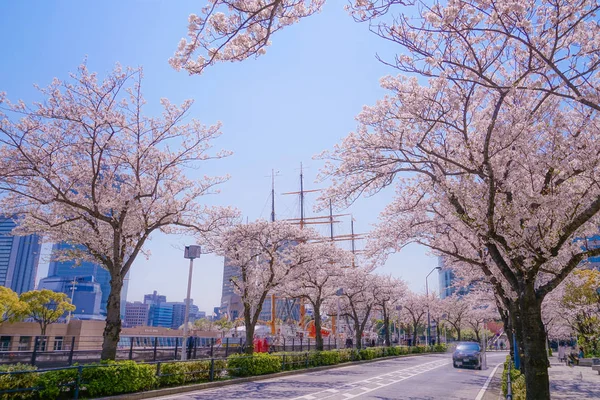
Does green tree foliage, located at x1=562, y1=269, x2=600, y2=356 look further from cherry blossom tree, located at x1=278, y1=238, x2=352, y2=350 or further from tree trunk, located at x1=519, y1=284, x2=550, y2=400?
tree trunk, located at x1=519, y1=284, x2=550, y2=400

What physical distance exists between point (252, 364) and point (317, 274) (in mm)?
12418

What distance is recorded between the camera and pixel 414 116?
34.3 ft

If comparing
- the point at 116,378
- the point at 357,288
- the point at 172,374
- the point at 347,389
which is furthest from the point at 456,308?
the point at 116,378

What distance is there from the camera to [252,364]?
64.5 feet

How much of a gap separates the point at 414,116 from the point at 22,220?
→ 14.6m

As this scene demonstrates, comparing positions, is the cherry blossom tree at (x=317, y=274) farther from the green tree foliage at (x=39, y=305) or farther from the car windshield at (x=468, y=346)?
the green tree foliage at (x=39, y=305)

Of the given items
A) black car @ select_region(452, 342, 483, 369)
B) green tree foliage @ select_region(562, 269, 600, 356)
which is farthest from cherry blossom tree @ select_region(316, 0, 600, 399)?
green tree foliage @ select_region(562, 269, 600, 356)

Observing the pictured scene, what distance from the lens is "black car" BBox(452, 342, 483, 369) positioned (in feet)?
95.1

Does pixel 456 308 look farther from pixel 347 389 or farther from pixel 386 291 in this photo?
pixel 347 389

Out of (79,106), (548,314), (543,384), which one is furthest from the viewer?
(548,314)

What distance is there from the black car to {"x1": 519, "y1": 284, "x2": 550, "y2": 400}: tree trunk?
74.0 feet

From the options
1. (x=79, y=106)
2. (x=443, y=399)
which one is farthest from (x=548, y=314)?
(x=79, y=106)

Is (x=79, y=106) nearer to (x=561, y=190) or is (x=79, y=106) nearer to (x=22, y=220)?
(x=22, y=220)

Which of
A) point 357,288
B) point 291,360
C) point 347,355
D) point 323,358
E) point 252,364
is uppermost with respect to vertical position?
point 357,288
